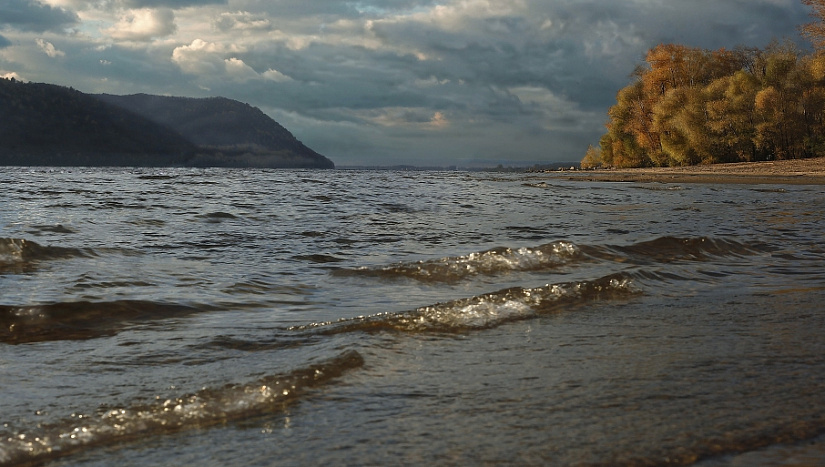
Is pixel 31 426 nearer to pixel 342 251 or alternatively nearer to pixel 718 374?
pixel 718 374

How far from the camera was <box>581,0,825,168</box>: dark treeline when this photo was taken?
191ft

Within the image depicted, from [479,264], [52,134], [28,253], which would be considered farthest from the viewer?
[52,134]

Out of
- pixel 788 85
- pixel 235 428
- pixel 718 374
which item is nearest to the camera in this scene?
pixel 235 428

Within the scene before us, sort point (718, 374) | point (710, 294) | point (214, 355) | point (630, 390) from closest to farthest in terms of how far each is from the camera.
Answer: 1. point (630, 390)
2. point (718, 374)
3. point (214, 355)
4. point (710, 294)

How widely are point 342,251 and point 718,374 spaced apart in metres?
7.46

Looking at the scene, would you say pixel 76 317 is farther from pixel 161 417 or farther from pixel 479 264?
pixel 479 264

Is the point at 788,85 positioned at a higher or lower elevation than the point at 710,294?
higher

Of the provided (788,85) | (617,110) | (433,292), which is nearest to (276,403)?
(433,292)

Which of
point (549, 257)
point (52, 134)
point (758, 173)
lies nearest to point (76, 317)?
point (549, 257)

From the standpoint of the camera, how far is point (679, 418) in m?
3.21

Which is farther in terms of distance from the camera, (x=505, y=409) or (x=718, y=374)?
(x=718, y=374)

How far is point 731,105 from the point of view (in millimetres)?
60781

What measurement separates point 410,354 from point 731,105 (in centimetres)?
6392

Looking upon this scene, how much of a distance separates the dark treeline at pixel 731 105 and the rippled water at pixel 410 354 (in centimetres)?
5025
